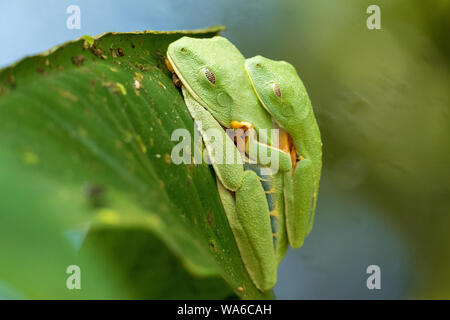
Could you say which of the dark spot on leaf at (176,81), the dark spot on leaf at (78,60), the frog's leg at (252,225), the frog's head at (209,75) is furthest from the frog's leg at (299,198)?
the dark spot on leaf at (78,60)

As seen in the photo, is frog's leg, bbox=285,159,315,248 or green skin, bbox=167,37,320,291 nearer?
green skin, bbox=167,37,320,291

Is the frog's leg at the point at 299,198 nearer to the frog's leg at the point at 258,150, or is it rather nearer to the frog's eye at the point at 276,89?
the frog's leg at the point at 258,150

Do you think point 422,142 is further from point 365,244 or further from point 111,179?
point 111,179

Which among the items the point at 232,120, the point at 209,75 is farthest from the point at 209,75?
the point at 232,120

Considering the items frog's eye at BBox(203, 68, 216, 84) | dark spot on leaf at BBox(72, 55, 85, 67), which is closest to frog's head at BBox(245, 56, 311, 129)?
frog's eye at BBox(203, 68, 216, 84)

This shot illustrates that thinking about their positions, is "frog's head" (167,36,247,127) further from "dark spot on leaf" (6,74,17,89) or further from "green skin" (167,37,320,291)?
"dark spot on leaf" (6,74,17,89)

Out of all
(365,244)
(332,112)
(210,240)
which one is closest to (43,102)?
(210,240)

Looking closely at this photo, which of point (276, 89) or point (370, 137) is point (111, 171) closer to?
point (276, 89)

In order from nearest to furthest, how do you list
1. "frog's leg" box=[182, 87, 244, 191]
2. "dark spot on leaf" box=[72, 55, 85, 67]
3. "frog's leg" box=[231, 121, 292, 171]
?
"dark spot on leaf" box=[72, 55, 85, 67], "frog's leg" box=[182, 87, 244, 191], "frog's leg" box=[231, 121, 292, 171]
